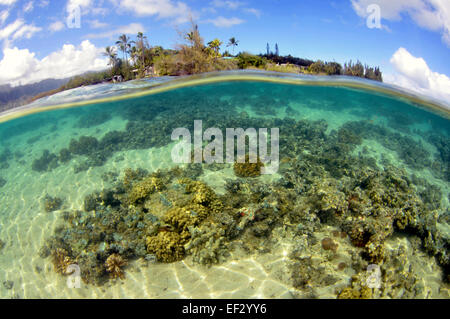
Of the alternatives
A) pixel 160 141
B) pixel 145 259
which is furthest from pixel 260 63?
pixel 145 259

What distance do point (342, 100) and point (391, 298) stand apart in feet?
82.8

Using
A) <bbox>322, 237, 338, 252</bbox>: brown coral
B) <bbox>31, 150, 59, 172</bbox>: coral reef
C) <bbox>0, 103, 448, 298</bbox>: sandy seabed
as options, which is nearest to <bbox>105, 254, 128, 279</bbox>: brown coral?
<bbox>0, 103, 448, 298</bbox>: sandy seabed

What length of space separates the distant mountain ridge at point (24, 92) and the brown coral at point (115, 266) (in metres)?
12.6

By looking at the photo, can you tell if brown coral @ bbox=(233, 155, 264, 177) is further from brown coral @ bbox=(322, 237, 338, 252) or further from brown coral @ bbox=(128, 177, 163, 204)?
brown coral @ bbox=(322, 237, 338, 252)

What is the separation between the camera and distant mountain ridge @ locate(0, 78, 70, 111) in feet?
38.8

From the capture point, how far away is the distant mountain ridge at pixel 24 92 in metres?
11.8

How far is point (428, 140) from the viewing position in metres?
16.8

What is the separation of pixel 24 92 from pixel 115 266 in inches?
526

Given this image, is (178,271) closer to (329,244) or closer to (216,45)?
(329,244)

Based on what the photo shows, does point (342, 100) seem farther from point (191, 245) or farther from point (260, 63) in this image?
point (191, 245)

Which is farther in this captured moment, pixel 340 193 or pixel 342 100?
pixel 342 100

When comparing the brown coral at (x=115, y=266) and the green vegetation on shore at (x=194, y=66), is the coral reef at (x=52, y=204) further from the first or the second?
the green vegetation on shore at (x=194, y=66)

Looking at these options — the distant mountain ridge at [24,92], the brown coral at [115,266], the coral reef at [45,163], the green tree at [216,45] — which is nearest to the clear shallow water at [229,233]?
the brown coral at [115,266]

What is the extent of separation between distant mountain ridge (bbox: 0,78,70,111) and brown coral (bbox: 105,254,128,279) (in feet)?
41.4
